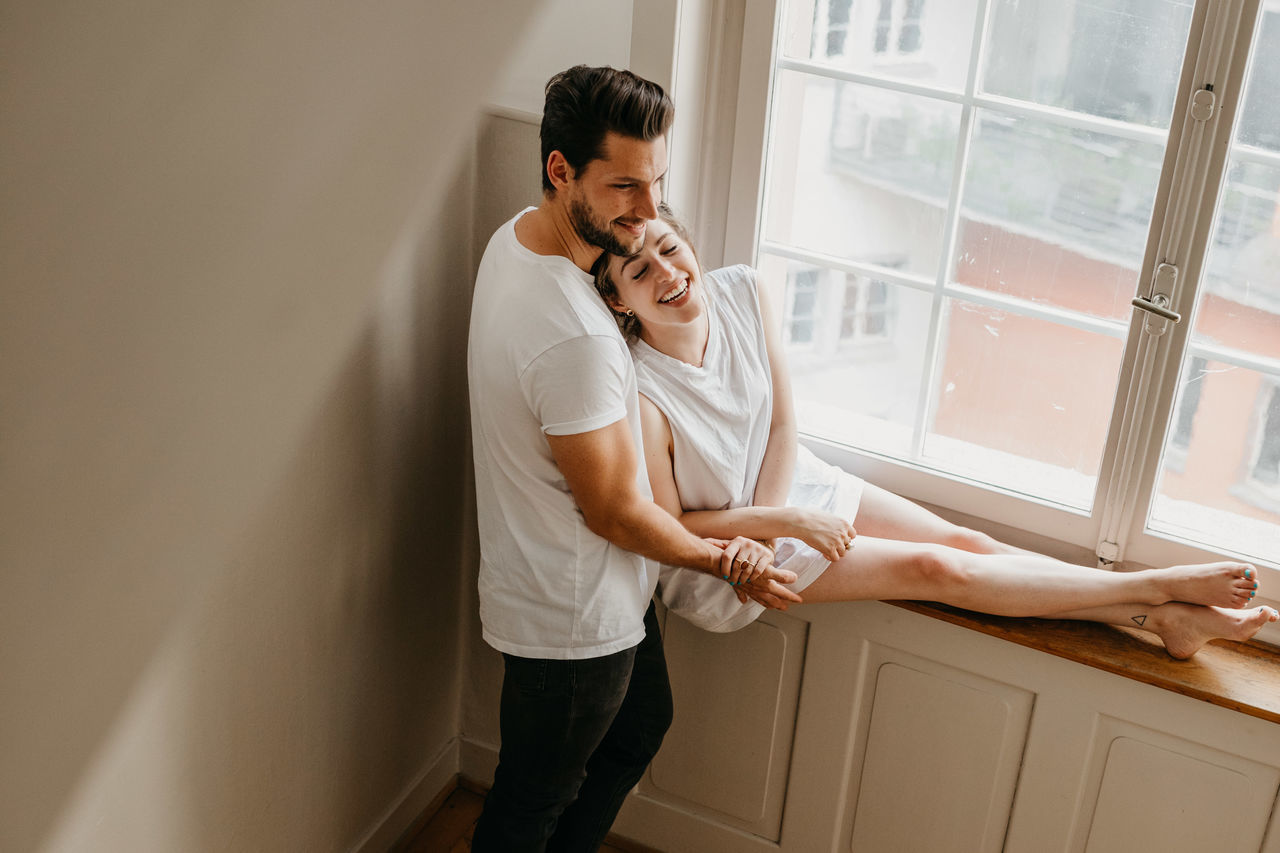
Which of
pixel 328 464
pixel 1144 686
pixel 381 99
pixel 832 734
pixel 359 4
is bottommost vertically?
pixel 832 734

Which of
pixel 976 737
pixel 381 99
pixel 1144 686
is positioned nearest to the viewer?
pixel 381 99

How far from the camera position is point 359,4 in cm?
177

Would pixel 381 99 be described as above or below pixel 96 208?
above

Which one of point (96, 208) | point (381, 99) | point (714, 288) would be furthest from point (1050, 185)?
point (96, 208)

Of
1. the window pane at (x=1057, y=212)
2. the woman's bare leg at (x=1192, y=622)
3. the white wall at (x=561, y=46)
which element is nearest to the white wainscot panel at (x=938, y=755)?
the woman's bare leg at (x=1192, y=622)

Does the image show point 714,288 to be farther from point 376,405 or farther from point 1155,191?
point 1155,191

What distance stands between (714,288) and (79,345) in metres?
1.11

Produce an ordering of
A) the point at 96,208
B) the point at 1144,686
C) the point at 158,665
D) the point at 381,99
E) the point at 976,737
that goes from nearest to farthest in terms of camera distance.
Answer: the point at 96,208, the point at 158,665, the point at 381,99, the point at 1144,686, the point at 976,737

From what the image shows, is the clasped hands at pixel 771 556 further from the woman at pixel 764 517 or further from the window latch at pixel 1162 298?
the window latch at pixel 1162 298

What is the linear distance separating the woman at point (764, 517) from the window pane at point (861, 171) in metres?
0.25

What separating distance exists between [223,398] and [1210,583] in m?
1.66

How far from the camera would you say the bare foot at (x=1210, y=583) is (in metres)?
1.95

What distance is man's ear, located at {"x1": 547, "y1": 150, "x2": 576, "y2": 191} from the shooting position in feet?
5.71

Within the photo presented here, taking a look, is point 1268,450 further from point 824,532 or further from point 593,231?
point 593,231
